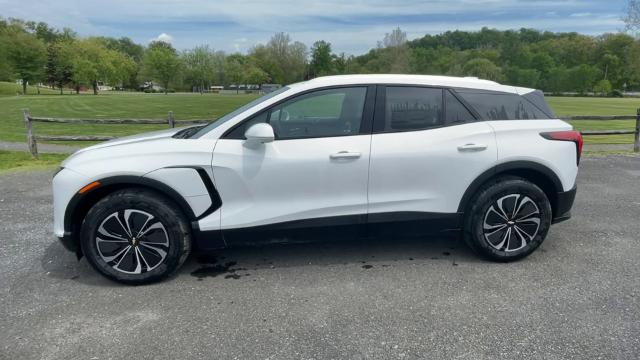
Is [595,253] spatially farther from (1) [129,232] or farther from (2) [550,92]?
(2) [550,92]

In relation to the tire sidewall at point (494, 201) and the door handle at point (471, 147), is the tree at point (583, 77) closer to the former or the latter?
the tire sidewall at point (494, 201)

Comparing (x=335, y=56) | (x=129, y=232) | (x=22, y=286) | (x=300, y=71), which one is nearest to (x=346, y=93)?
(x=129, y=232)

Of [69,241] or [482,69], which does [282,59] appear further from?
[69,241]

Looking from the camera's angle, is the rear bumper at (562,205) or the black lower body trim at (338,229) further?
the rear bumper at (562,205)

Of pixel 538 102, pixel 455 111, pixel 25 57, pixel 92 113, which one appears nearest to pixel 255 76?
pixel 25 57

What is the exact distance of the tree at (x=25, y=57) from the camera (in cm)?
7419

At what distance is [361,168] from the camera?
3.25 metres

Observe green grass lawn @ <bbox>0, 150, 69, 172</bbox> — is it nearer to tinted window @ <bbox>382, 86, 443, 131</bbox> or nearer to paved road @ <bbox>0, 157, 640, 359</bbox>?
paved road @ <bbox>0, 157, 640, 359</bbox>

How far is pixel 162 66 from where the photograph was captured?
90.6m

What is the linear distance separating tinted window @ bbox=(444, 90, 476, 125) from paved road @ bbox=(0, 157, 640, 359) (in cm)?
126

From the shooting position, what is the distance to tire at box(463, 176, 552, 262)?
3500 millimetres

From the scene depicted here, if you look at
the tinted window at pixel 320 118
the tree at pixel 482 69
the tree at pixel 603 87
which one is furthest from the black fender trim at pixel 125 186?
the tree at pixel 603 87

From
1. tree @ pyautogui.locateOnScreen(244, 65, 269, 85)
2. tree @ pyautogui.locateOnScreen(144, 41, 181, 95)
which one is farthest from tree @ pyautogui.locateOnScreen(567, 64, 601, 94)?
tree @ pyautogui.locateOnScreen(144, 41, 181, 95)

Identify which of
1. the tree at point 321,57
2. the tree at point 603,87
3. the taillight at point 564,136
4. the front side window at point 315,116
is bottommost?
the taillight at point 564,136
